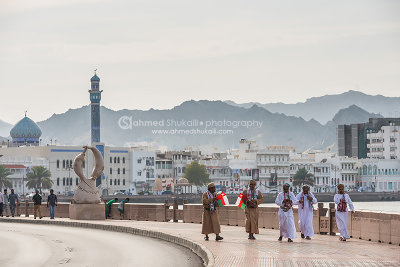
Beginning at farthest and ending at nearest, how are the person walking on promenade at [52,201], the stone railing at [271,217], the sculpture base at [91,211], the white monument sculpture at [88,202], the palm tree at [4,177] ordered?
the palm tree at [4,177], the person walking on promenade at [52,201], the sculpture base at [91,211], the white monument sculpture at [88,202], the stone railing at [271,217]

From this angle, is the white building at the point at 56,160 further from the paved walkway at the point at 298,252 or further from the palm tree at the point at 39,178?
the paved walkway at the point at 298,252

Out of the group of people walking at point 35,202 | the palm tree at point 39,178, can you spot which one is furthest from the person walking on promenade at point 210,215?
the palm tree at point 39,178

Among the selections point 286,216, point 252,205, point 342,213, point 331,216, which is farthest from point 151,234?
point 342,213

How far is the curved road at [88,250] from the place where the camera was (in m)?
26.4

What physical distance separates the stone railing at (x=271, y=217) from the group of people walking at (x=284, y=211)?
686 millimetres

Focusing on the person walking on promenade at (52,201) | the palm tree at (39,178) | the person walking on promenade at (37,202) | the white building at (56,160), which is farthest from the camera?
the white building at (56,160)

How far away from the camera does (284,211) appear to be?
29.8 meters

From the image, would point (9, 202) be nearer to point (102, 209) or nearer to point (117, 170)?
point (102, 209)

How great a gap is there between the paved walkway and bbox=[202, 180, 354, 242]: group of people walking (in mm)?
299

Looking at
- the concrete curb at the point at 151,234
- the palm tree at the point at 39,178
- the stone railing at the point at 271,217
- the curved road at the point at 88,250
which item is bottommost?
the curved road at the point at 88,250

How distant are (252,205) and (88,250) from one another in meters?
4.71

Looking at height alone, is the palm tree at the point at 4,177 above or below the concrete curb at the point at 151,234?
above

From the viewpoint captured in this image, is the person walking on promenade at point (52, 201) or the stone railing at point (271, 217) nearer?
the stone railing at point (271, 217)

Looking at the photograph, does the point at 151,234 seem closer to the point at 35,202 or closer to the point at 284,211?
the point at 284,211
